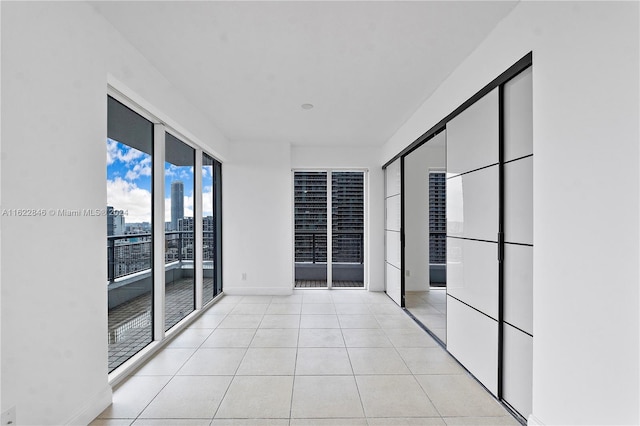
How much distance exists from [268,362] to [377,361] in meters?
1.01

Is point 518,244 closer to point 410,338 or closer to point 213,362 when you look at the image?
point 410,338

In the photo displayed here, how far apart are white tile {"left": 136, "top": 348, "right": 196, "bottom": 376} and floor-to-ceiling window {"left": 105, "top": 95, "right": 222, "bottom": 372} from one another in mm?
171

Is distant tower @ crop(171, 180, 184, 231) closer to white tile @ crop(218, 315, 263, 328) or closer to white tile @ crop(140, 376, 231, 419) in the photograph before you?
white tile @ crop(218, 315, 263, 328)

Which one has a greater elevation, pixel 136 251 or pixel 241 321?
pixel 136 251

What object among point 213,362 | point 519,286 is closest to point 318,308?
point 213,362

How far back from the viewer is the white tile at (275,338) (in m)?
3.36

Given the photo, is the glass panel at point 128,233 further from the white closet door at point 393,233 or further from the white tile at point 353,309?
the white closet door at point 393,233

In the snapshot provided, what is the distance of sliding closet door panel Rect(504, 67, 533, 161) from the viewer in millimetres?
2016

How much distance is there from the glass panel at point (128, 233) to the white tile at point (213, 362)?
21.0 inches

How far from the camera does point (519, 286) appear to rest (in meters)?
2.09

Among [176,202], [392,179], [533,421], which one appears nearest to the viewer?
[533,421]

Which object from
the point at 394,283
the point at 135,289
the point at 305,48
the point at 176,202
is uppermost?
the point at 305,48

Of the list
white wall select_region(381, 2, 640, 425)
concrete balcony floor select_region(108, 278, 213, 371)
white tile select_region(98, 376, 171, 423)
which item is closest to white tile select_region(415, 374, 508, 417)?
white wall select_region(381, 2, 640, 425)

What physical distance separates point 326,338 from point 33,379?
2.52 metres
